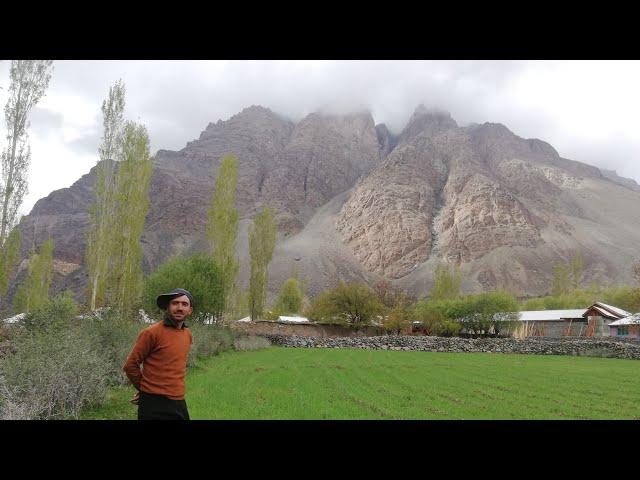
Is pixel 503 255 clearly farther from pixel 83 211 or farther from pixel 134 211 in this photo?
pixel 83 211

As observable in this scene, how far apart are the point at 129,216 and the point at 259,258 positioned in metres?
24.0

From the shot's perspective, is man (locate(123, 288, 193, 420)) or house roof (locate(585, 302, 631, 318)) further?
house roof (locate(585, 302, 631, 318))

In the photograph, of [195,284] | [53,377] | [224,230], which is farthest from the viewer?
[224,230]

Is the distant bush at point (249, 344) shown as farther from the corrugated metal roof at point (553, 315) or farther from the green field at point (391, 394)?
the corrugated metal roof at point (553, 315)

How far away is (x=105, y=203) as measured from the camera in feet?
84.5

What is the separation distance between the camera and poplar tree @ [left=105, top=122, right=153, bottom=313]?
25.2 meters

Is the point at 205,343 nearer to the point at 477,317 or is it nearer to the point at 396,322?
the point at 396,322

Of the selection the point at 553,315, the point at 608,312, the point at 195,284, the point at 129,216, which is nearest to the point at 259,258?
the point at 195,284

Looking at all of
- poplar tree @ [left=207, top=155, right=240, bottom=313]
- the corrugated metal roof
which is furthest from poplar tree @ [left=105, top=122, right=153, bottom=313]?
the corrugated metal roof

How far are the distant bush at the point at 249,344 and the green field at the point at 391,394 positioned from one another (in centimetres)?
1168

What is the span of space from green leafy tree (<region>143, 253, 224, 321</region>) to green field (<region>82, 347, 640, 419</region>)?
11422mm

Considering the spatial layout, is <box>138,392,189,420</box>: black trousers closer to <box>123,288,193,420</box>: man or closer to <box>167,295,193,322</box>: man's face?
<box>123,288,193,420</box>: man
